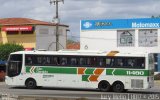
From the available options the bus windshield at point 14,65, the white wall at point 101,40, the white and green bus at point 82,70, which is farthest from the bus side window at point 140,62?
the white wall at point 101,40

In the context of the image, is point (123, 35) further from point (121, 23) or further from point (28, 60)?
point (28, 60)

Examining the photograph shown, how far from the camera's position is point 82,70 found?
36281mm

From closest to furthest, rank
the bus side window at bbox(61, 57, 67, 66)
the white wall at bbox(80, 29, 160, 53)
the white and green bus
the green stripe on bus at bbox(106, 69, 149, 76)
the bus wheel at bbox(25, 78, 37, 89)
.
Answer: the green stripe on bus at bbox(106, 69, 149, 76) → the white and green bus → the bus side window at bbox(61, 57, 67, 66) → the bus wheel at bbox(25, 78, 37, 89) → the white wall at bbox(80, 29, 160, 53)

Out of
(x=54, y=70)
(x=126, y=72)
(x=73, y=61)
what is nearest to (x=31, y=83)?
(x=54, y=70)

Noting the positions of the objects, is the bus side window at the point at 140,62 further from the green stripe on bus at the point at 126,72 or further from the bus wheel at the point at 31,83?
the bus wheel at the point at 31,83

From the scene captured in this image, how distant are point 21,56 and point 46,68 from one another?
2198 mm

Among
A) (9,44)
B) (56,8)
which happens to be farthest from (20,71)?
(9,44)

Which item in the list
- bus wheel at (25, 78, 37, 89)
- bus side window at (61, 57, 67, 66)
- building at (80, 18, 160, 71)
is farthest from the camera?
building at (80, 18, 160, 71)

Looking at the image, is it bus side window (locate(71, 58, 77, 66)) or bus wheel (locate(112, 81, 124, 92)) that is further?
bus side window (locate(71, 58, 77, 66))

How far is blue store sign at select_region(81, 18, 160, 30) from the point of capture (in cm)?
6662

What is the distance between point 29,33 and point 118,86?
43598mm

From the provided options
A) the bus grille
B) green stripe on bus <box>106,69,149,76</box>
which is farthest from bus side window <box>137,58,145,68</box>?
the bus grille

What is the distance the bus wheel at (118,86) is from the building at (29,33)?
42297 millimetres

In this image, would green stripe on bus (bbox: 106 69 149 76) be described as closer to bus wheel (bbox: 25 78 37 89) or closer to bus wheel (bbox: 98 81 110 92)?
bus wheel (bbox: 98 81 110 92)
